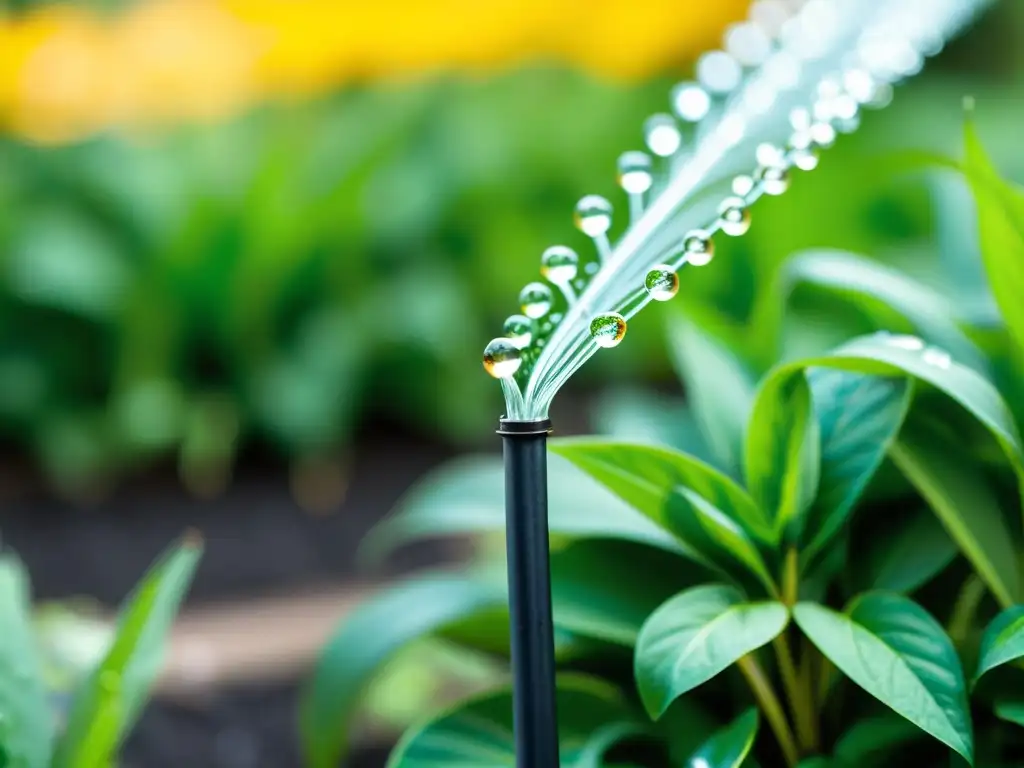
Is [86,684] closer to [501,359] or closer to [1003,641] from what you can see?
[501,359]

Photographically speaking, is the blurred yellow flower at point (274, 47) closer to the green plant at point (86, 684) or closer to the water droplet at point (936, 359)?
the green plant at point (86, 684)

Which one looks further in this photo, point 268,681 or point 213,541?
point 213,541

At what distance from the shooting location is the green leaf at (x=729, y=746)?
2.17 feet

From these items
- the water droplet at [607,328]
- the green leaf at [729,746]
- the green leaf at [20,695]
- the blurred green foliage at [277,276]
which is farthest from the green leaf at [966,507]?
the blurred green foliage at [277,276]

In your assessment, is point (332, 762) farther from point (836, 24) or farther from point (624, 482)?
point (836, 24)

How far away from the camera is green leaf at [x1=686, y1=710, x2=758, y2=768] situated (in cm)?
66

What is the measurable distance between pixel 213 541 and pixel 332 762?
1419 mm

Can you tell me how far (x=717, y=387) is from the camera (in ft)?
3.04

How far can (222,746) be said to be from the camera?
137 centimetres

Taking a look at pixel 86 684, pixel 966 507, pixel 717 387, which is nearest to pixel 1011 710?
pixel 966 507

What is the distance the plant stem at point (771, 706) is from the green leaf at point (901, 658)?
0.07 meters

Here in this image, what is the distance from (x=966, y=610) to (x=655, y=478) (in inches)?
11.5

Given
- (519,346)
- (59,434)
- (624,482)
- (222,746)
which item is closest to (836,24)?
(624,482)

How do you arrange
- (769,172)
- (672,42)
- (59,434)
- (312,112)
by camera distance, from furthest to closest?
(672,42) → (312,112) → (59,434) → (769,172)
